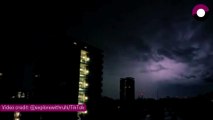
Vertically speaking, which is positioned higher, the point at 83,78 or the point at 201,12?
the point at 83,78

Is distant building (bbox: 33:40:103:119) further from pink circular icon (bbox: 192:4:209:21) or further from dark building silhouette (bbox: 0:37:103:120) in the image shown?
pink circular icon (bbox: 192:4:209:21)

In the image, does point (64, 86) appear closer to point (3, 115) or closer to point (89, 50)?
point (89, 50)

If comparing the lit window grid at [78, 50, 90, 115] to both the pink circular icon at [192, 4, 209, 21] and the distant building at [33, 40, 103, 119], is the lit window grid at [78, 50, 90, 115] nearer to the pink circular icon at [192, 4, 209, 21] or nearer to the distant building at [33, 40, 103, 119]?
the distant building at [33, 40, 103, 119]

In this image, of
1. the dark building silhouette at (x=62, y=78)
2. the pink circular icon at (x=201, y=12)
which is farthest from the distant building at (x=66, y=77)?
the pink circular icon at (x=201, y=12)

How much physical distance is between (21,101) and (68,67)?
19.6 meters

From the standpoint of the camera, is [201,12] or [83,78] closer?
[201,12]

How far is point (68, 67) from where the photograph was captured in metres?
78.0

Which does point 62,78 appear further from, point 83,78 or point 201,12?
point 201,12

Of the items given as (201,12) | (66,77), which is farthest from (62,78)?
(201,12)

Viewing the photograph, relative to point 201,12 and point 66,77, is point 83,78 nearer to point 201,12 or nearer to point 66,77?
point 66,77

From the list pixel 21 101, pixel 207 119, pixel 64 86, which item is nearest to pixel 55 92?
pixel 64 86

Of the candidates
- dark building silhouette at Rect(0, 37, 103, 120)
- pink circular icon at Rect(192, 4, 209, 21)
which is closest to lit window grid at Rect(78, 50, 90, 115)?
dark building silhouette at Rect(0, 37, 103, 120)

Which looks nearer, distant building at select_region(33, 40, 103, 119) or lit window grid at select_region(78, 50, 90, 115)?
distant building at select_region(33, 40, 103, 119)

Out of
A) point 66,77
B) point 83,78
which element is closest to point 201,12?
point 66,77
